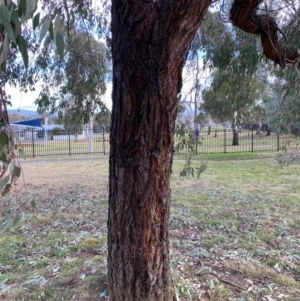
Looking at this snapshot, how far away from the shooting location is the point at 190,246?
344 centimetres

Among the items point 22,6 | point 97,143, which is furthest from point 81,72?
point 97,143

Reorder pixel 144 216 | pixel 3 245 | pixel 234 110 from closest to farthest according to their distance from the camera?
pixel 144 216 → pixel 3 245 → pixel 234 110

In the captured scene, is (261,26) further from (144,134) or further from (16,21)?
(16,21)

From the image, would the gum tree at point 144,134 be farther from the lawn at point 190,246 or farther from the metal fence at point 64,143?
the metal fence at point 64,143

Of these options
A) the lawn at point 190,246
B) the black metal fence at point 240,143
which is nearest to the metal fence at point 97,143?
the black metal fence at point 240,143

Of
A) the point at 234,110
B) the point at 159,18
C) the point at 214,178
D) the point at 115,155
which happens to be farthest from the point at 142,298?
the point at 214,178

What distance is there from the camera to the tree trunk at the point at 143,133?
1722 millimetres

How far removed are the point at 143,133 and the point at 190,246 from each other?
2.03 metres

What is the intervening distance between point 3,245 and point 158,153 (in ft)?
8.32

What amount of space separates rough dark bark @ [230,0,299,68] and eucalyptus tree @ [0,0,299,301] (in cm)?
94

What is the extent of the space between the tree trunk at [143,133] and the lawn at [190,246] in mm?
533

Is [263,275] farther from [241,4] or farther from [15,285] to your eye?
[241,4]

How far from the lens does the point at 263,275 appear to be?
8.96 ft

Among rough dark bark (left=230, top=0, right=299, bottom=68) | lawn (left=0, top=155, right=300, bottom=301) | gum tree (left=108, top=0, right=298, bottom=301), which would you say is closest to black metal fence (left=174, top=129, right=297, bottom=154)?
lawn (left=0, top=155, right=300, bottom=301)
